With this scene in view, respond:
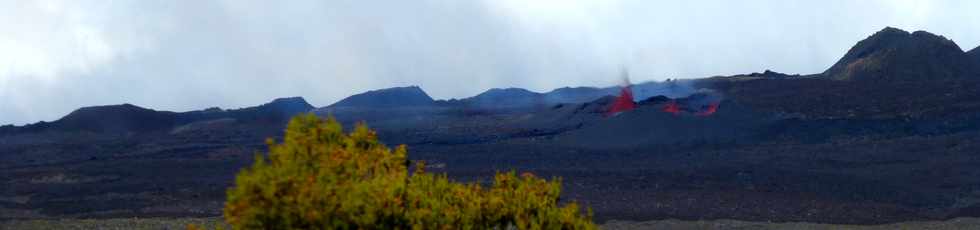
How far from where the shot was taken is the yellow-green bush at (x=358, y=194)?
25.6 feet

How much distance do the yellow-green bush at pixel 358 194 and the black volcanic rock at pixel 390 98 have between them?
2927 inches

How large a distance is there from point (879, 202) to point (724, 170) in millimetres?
6937

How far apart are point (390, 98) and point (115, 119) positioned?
21959mm

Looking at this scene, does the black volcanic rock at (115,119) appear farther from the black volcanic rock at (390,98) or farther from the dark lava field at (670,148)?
the black volcanic rock at (390,98)

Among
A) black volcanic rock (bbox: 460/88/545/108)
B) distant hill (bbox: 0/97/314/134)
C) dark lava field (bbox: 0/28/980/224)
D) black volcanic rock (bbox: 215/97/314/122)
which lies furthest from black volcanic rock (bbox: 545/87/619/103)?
distant hill (bbox: 0/97/314/134)

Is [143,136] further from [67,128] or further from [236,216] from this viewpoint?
[236,216]

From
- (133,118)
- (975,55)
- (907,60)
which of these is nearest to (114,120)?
(133,118)

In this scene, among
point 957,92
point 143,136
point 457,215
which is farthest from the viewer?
point 143,136

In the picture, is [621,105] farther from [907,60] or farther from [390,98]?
[390,98]

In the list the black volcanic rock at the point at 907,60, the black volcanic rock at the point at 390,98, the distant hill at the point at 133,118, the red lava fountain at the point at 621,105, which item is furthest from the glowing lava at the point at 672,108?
the black volcanic rock at the point at 390,98

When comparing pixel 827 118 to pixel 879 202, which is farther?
pixel 827 118

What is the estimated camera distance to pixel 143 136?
61.1 metres

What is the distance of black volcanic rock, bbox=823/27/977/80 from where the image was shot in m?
64.4

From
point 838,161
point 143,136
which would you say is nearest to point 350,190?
point 838,161
